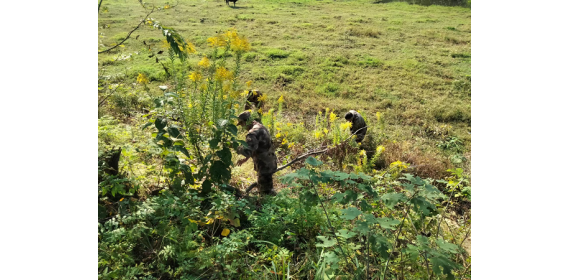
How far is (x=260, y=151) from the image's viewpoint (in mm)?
2295

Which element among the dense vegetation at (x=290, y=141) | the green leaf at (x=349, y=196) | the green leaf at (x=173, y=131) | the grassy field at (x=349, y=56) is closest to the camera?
the green leaf at (x=349, y=196)

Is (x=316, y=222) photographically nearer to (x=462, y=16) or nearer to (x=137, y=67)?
(x=137, y=67)

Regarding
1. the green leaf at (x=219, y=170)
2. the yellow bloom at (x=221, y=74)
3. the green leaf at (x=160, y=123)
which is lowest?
the green leaf at (x=219, y=170)

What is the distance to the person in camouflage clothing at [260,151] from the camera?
217cm

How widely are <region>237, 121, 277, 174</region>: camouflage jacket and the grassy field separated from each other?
57.2 inches

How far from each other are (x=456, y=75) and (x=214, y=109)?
4.55 meters

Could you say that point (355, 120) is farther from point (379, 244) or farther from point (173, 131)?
point (379, 244)

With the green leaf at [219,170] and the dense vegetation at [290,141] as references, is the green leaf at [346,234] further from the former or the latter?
the green leaf at [219,170]

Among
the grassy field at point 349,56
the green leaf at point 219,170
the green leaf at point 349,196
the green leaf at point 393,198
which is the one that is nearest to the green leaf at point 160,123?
the green leaf at point 219,170

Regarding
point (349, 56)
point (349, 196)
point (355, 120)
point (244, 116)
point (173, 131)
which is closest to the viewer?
point (349, 196)

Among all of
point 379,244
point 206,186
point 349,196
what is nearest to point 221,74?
point 206,186

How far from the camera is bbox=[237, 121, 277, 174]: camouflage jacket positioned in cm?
216

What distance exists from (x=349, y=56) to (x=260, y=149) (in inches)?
159

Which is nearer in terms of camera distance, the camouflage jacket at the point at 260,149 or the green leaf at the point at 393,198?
the green leaf at the point at 393,198
